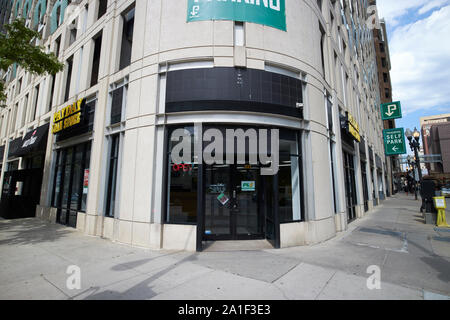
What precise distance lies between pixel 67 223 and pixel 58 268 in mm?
7034

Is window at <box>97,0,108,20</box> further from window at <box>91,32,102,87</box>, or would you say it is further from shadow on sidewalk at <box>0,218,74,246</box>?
shadow on sidewalk at <box>0,218,74,246</box>

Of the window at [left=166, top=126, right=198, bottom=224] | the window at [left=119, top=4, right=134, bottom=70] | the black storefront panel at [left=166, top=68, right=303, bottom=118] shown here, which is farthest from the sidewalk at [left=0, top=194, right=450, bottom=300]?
the window at [left=119, top=4, right=134, bottom=70]

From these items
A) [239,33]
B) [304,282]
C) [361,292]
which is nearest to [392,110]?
[239,33]

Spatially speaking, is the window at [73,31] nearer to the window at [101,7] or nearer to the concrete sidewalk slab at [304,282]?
the window at [101,7]

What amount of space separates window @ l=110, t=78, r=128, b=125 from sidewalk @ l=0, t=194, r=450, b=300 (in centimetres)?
493

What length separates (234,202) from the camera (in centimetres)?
751

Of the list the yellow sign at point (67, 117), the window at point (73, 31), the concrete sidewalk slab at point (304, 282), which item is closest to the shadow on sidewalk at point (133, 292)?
the concrete sidewalk slab at point (304, 282)

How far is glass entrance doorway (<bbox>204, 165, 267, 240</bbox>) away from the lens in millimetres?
7398

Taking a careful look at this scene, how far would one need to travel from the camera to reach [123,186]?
7609mm

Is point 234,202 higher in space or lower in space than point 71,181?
lower

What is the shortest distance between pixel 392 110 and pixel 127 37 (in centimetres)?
2656

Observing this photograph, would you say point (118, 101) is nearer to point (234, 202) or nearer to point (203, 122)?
point (203, 122)
